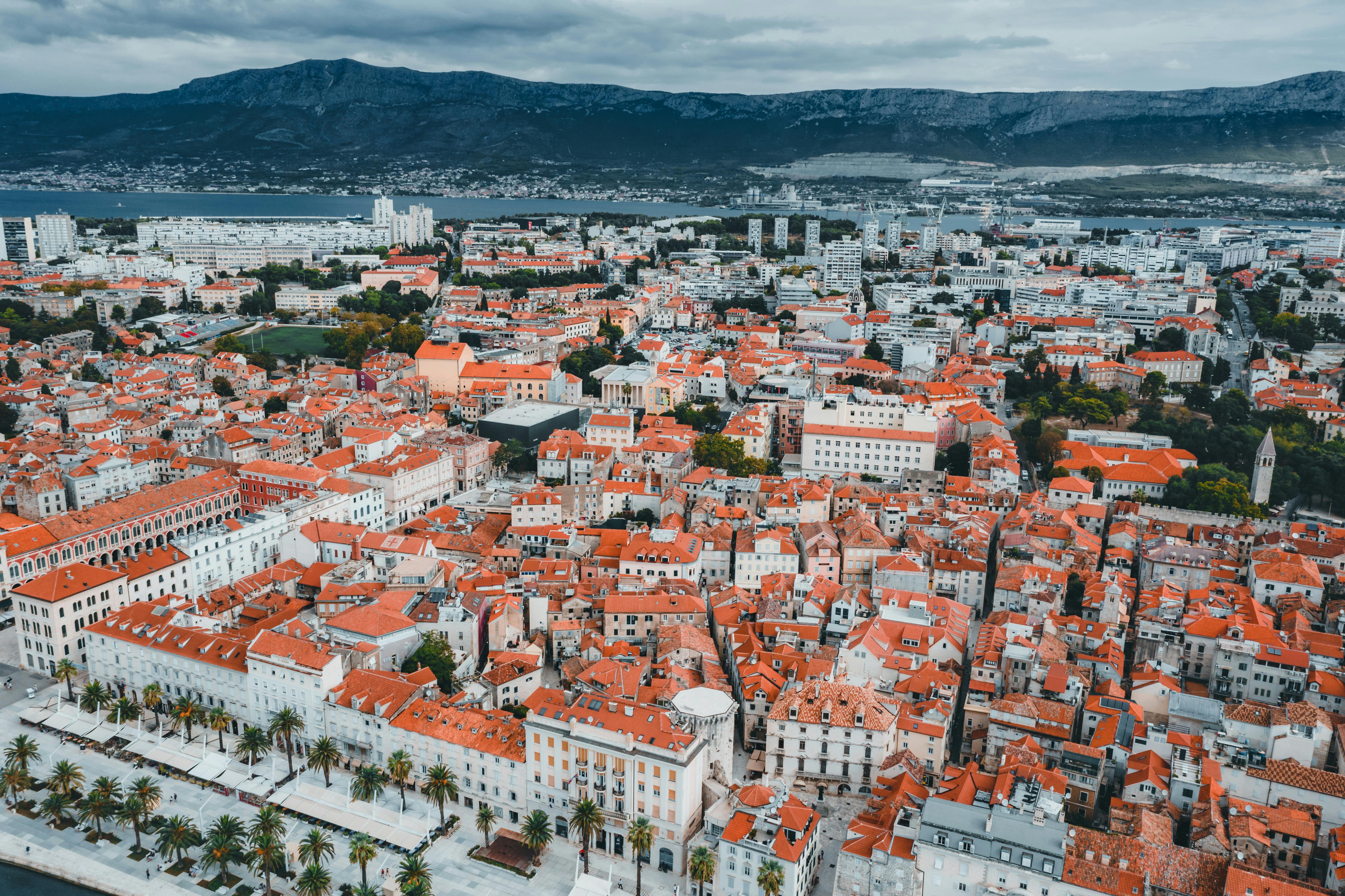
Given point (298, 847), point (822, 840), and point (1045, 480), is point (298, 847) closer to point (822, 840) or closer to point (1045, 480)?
point (822, 840)

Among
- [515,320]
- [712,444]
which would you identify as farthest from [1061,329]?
[515,320]

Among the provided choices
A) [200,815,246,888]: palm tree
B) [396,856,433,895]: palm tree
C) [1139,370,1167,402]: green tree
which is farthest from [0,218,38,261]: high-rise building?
[1139,370,1167,402]: green tree

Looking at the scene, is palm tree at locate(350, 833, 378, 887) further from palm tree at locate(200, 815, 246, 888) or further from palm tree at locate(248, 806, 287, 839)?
palm tree at locate(200, 815, 246, 888)

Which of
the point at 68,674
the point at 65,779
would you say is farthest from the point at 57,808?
the point at 68,674

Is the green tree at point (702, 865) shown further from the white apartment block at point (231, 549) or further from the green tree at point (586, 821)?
the white apartment block at point (231, 549)

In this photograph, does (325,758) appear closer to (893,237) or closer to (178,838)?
(178,838)

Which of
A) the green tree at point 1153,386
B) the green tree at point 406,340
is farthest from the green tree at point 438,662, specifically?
the green tree at point 1153,386

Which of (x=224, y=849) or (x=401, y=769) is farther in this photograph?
(x=401, y=769)
